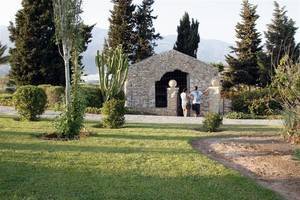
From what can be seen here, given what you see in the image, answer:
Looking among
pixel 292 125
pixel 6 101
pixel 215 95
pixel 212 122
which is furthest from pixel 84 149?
pixel 6 101

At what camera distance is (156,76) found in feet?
87.0

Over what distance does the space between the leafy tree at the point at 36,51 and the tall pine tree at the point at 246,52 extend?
11275mm

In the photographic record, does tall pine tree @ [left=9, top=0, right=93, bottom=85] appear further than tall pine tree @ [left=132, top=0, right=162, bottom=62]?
No

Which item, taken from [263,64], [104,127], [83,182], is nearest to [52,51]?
[263,64]

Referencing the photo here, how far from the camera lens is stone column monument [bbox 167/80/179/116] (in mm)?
25391

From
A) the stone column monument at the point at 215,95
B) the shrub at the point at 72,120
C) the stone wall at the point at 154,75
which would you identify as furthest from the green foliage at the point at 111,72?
the shrub at the point at 72,120

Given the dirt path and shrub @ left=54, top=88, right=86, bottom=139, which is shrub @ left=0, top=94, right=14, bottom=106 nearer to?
shrub @ left=54, top=88, right=86, bottom=139

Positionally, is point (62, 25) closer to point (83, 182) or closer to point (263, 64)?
point (83, 182)

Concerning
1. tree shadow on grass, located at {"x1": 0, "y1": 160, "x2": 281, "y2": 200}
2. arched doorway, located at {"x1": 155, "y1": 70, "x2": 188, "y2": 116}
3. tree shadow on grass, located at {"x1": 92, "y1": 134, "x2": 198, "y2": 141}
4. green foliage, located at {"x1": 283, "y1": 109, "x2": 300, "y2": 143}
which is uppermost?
arched doorway, located at {"x1": 155, "y1": 70, "x2": 188, "y2": 116}

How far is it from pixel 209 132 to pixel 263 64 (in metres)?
16.3

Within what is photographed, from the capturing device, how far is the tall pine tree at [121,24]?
114 feet

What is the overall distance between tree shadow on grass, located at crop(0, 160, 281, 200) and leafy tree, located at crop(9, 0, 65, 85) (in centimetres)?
2165

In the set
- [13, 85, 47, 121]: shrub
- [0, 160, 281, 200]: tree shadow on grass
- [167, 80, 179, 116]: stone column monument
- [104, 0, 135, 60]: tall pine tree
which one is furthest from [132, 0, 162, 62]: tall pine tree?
[0, 160, 281, 200]: tree shadow on grass

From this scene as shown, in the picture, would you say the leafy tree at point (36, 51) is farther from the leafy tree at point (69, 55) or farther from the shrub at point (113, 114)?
the leafy tree at point (69, 55)
